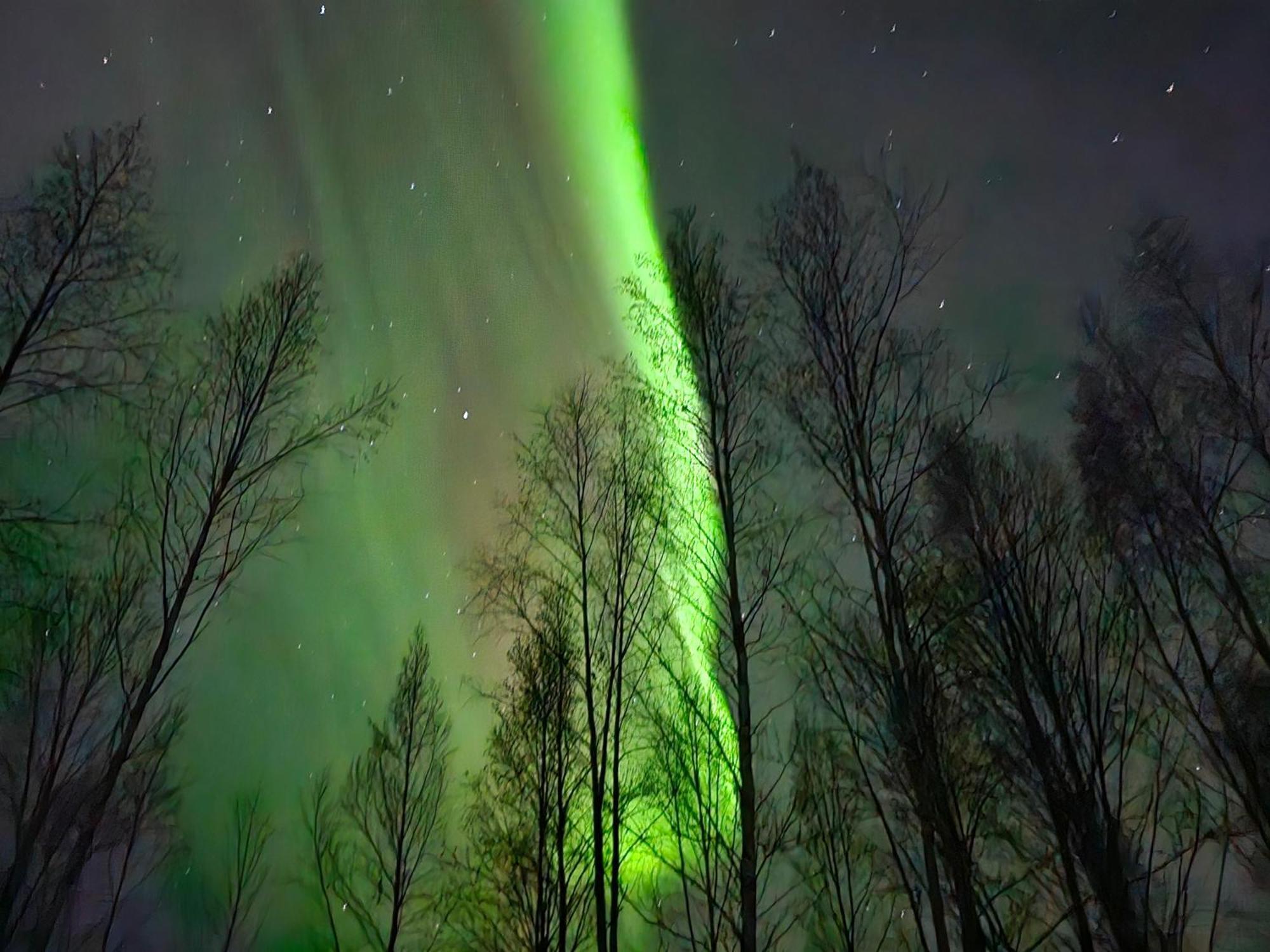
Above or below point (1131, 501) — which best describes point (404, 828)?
below

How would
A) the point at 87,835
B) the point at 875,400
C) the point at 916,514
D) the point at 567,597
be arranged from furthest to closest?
the point at 567,597, the point at 875,400, the point at 916,514, the point at 87,835

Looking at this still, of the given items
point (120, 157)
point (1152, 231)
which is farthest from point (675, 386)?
point (120, 157)

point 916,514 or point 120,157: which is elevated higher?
point 120,157

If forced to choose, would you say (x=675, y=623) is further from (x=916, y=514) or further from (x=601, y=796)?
(x=916, y=514)

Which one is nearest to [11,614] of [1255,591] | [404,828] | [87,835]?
[87,835]

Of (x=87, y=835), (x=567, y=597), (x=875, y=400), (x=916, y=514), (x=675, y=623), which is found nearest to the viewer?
(x=87, y=835)

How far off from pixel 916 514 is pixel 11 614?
19.2 feet

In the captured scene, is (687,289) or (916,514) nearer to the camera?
(916,514)

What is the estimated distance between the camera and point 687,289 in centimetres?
631

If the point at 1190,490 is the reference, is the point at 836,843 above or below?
below

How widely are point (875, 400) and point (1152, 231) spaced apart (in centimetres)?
269

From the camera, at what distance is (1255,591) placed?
15.5 ft

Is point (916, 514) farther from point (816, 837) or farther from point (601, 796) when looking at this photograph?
point (601, 796)

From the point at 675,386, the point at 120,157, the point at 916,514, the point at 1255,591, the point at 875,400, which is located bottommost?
the point at 1255,591
